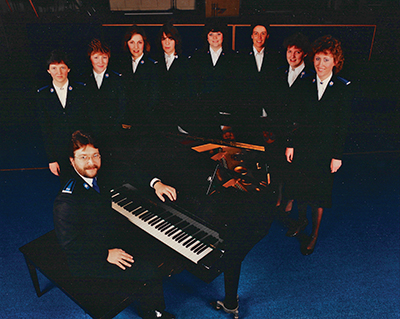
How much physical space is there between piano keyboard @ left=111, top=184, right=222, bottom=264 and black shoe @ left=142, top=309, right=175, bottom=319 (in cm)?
64

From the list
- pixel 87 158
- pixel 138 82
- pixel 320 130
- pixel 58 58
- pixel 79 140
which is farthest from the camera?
pixel 138 82

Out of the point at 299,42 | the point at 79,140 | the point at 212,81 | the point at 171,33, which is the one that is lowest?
the point at 79,140

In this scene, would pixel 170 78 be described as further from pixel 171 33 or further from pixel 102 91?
pixel 102 91

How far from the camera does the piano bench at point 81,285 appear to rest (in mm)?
1879

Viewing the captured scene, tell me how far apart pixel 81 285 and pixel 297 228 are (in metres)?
2.31

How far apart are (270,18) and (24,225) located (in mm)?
4386

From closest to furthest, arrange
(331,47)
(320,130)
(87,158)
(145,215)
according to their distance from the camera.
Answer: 1. (87,158)
2. (145,215)
3. (331,47)
4. (320,130)

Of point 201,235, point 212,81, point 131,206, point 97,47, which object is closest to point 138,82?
point 97,47

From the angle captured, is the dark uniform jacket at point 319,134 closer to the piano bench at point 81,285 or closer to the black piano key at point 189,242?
the black piano key at point 189,242

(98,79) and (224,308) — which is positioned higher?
(98,79)

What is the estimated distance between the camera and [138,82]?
376 cm

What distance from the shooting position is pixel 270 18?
480 centimetres

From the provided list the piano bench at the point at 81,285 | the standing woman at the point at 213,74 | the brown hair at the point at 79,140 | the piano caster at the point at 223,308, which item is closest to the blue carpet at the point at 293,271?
the piano caster at the point at 223,308

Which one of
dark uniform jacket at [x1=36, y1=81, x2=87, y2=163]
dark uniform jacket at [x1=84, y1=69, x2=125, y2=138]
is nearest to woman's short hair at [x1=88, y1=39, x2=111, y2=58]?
dark uniform jacket at [x1=84, y1=69, x2=125, y2=138]
